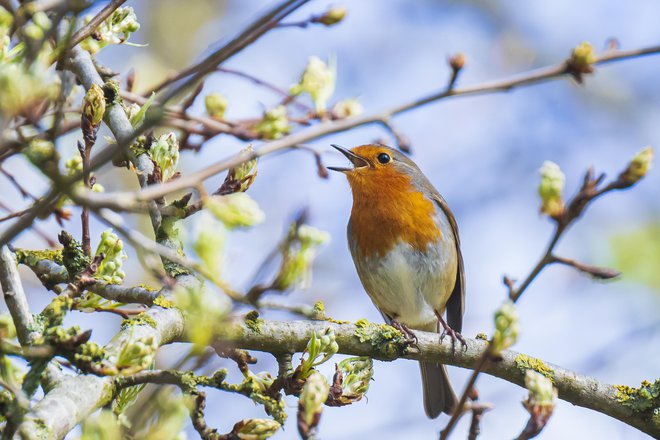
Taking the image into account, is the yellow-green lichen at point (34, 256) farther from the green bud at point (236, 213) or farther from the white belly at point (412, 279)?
the white belly at point (412, 279)

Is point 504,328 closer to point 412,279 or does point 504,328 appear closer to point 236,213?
point 236,213

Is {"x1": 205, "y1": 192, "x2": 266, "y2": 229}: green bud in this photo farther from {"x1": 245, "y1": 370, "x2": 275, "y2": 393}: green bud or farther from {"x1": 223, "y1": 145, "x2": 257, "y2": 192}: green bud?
{"x1": 245, "y1": 370, "x2": 275, "y2": 393}: green bud

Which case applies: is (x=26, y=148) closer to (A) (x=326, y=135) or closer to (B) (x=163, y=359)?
(A) (x=326, y=135)

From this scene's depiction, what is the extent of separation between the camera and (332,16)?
2000 millimetres

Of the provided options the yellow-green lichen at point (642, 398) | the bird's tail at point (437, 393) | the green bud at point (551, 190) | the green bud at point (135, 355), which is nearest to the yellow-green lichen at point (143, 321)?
the green bud at point (135, 355)

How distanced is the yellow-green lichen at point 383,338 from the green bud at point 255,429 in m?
0.98

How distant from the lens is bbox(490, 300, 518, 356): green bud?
1528 mm

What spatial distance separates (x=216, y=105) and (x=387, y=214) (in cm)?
314

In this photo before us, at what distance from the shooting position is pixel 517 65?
962cm

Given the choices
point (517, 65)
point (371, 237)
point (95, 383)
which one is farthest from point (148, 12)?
point (95, 383)

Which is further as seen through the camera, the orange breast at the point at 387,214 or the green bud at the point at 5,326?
the orange breast at the point at 387,214

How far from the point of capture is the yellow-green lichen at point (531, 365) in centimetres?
303

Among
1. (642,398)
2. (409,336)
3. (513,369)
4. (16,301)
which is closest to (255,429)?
(16,301)

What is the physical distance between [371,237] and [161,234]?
8.80 ft
